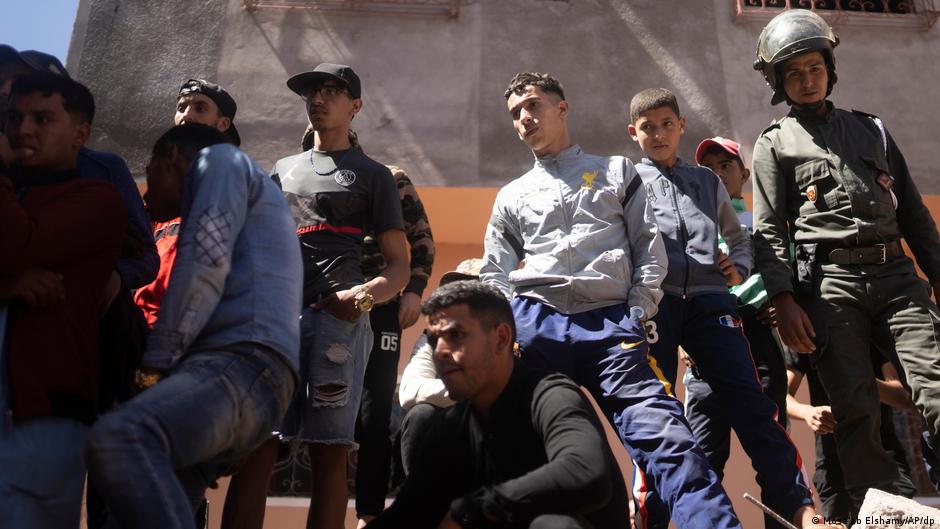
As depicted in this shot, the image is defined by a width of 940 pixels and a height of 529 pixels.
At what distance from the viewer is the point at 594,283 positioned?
11.9ft

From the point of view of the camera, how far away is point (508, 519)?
101 inches

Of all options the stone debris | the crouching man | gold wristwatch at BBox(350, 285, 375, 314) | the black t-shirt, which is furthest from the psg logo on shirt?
the stone debris

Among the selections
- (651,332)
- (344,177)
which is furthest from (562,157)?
(344,177)

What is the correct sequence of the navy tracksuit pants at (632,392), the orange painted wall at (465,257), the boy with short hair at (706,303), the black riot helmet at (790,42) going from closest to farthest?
the navy tracksuit pants at (632,392)
the boy with short hair at (706,303)
the black riot helmet at (790,42)
the orange painted wall at (465,257)

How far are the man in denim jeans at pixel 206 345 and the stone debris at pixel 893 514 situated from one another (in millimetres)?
2030

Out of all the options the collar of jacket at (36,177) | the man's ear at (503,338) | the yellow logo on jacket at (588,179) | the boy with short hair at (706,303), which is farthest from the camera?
the yellow logo on jacket at (588,179)

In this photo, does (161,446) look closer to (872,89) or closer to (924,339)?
(924,339)

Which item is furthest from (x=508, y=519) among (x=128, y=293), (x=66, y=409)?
(x=128, y=293)

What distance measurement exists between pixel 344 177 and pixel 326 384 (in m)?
0.95

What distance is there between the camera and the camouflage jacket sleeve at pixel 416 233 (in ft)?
14.9

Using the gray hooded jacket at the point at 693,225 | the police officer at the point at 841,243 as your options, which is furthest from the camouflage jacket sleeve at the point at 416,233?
the police officer at the point at 841,243

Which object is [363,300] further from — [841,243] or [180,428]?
[841,243]

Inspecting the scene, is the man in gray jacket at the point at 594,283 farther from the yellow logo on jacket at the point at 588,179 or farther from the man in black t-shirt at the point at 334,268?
the man in black t-shirt at the point at 334,268

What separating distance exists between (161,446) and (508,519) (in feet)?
2.92
